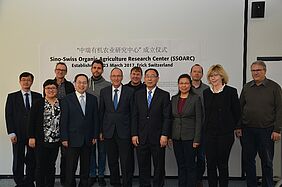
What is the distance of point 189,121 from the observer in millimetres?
3809

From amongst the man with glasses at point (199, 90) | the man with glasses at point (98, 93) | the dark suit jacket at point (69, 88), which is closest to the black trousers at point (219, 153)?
→ the man with glasses at point (199, 90)

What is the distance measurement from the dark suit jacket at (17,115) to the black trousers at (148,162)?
1467 mm

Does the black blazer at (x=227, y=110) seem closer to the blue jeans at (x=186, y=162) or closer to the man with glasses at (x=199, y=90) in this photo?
the blue jeans at (x=186, y=162)

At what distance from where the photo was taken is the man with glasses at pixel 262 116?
382cm

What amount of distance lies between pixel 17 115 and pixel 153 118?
68.2 inches

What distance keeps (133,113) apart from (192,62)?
1370mm

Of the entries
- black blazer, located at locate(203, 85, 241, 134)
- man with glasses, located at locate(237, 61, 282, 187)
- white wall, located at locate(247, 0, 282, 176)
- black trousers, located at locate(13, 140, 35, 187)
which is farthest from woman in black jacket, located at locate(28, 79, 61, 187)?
white wall, located at locate(247, 0, 282, 176)

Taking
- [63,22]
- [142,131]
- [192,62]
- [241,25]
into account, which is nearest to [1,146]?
[63,22]

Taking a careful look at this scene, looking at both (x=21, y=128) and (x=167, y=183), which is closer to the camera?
(x=21, y=128)

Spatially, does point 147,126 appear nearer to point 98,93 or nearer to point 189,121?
point 189,121

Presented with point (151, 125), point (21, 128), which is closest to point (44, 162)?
point (21, 128)

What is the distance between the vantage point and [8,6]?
4945 mm

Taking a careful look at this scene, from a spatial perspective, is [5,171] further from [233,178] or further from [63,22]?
[233,178]

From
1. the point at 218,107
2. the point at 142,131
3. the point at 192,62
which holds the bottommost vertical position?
the point at 142,131
